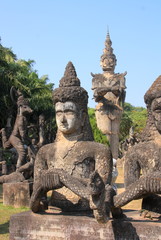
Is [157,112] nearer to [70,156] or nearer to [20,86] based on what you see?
[70,156]

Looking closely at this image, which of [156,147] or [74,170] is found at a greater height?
[156,147]

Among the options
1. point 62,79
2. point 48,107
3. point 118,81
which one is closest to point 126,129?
point 48,107

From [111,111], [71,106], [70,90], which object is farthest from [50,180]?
[111,111]

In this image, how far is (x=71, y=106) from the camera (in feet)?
15.1

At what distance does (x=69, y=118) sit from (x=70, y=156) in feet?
1.68

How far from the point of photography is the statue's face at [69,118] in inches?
180

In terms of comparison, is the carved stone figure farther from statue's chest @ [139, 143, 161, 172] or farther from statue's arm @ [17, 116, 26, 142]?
statue's chest @ [139, 143, 161, 172]

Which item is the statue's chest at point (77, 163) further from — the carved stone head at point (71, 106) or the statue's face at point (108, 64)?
the statue's face at point (108, 64)

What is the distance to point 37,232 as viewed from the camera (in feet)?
14.0

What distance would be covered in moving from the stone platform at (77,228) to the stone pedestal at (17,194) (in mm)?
4365

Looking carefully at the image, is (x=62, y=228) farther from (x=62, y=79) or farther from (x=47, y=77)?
(x=47, y=77)

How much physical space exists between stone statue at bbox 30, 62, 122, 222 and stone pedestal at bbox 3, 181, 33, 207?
4.34 metres

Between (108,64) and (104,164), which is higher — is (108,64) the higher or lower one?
the higher one

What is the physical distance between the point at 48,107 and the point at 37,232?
21561 mm
